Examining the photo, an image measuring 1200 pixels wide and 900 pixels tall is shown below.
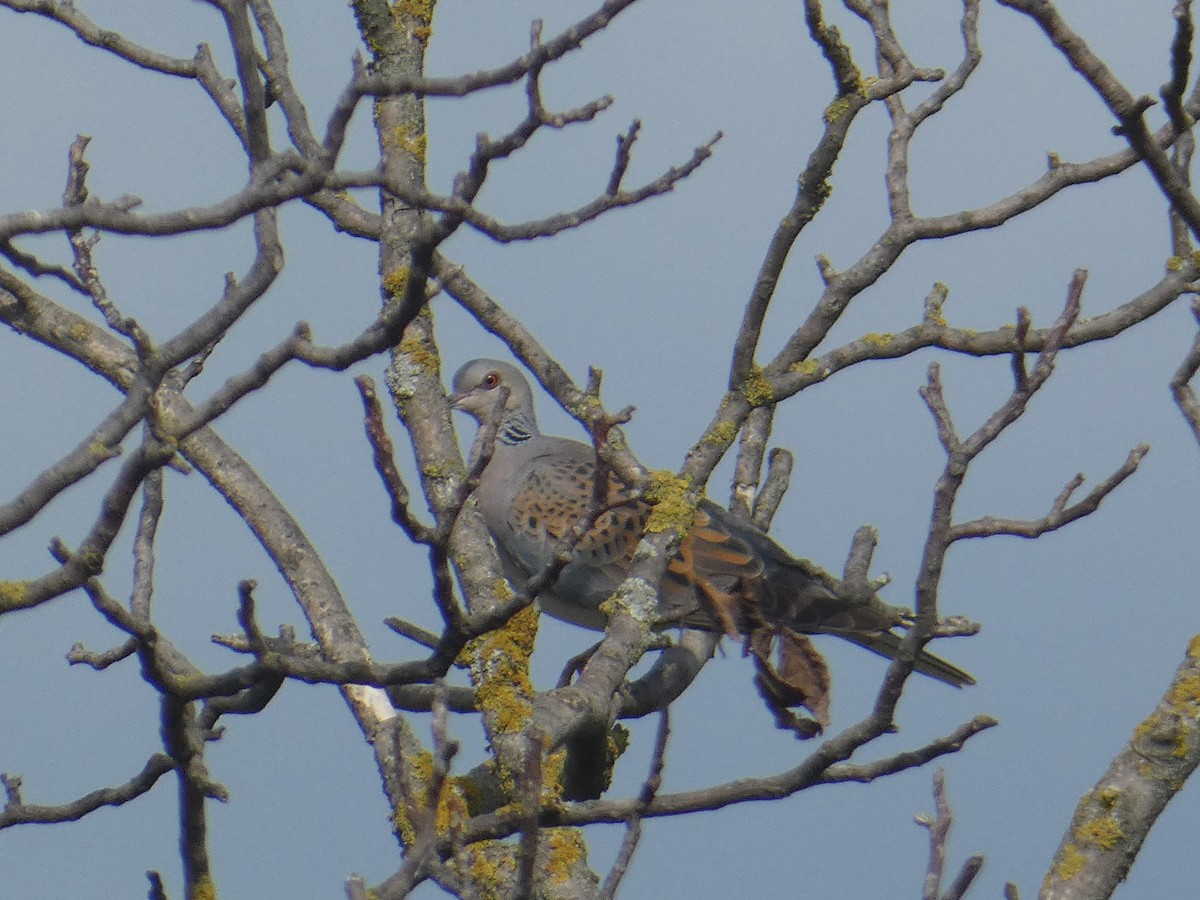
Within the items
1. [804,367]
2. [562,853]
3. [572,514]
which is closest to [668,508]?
[804,367]

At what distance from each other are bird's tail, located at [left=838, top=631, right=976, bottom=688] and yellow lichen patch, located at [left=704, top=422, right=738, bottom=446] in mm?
1376

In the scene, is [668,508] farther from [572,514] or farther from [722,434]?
[572,514]

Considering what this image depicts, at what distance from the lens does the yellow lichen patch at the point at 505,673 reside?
4043 millimetres

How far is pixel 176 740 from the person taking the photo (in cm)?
290

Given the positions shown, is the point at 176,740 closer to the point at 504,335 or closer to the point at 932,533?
the point at 932,533

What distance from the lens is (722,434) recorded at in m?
4.15

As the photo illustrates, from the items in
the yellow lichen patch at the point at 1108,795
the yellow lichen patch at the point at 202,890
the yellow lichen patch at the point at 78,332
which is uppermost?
the yellow lichen patch at the point at 78,332

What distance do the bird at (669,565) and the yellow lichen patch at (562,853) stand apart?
0.75 metres

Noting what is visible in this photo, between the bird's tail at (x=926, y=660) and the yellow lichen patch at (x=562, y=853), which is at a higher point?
the bird's tail at (x=926, y=660)

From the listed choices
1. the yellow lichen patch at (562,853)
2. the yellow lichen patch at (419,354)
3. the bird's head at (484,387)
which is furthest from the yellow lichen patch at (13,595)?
Result: the bird's head at (484,387)

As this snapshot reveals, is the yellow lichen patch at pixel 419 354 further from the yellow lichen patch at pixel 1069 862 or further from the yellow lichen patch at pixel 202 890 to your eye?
the yellow lichen patch at pixel 1069 862

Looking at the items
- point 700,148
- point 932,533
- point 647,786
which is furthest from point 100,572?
point 700,148

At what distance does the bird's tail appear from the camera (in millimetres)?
5285

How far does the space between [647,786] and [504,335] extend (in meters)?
2.08
